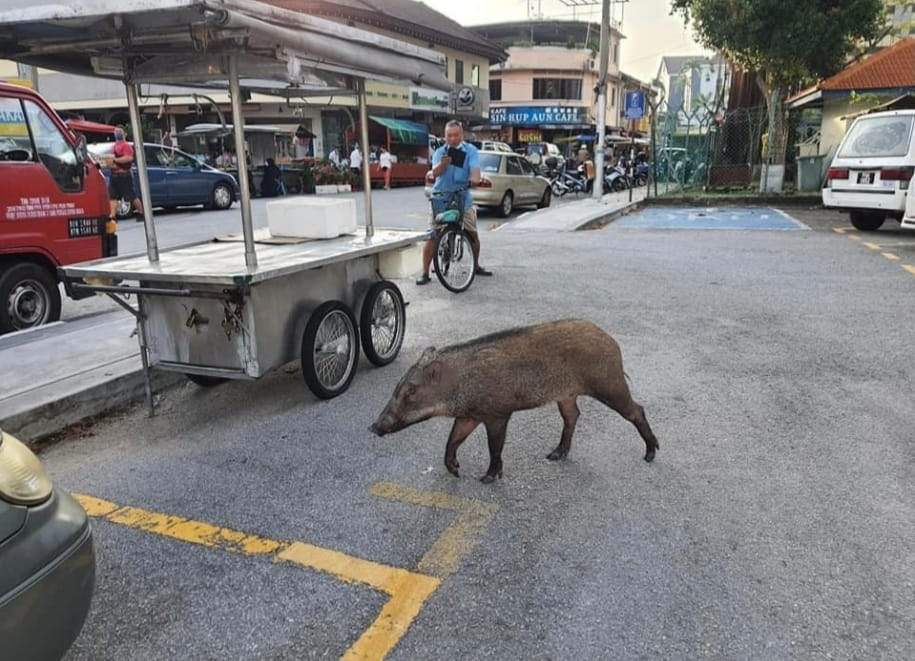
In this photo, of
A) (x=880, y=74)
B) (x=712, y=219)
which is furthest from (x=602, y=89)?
(x=880, y=74)

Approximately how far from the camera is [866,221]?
1276 centimetres

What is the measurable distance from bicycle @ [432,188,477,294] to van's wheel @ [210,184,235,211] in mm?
10787

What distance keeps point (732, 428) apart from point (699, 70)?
121 ft

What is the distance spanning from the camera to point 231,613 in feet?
8.54

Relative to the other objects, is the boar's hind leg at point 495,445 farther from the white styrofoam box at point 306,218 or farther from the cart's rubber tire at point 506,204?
the cart's rubber tire at point 506,204

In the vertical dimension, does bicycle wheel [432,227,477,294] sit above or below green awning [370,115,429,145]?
below

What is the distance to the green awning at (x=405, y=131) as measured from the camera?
30094 mm

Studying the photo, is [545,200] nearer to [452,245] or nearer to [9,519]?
[452,245]

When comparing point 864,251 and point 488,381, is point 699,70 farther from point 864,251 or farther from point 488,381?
point 488,381

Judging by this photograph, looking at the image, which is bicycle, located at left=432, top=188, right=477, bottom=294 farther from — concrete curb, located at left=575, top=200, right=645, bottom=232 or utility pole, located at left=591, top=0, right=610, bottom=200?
utility pole, located at left=591, top=0, right=610, bottom=200

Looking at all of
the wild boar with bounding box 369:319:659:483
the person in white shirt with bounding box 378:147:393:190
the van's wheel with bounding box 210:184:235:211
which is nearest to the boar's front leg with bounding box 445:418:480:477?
the wild boar with bounding box 369:319:659:483

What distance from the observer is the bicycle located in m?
7.87

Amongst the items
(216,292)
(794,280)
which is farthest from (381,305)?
(794,280)

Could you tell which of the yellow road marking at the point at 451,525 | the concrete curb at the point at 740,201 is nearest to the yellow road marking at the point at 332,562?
the yellow road marking at the point at 451,525
